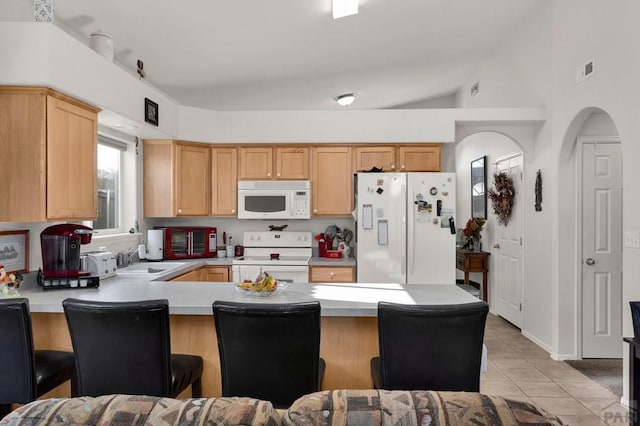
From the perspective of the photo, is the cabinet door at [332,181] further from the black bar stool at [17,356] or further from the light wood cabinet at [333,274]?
the black bar stool at [17,356]

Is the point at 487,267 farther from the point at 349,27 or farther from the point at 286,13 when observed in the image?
the point at 286,13

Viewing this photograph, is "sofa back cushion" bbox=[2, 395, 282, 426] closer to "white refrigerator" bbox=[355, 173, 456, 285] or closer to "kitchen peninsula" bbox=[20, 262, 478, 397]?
"kitchen peninsula" bbox=[20, 262, 478, 397]

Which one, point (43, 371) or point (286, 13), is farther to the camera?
point (286, 13)

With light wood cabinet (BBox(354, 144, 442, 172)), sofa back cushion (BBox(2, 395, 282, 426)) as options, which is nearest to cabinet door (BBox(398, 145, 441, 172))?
light wood cabinet (BBox(354, 144, 442, 172))

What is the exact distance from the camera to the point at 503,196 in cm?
490

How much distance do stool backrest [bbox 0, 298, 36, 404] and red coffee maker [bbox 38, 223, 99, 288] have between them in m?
0.96

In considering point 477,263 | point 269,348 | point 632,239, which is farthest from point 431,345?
point 477,263

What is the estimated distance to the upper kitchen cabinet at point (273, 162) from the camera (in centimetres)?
438

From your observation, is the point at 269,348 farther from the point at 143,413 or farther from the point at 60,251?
the point at 60,251

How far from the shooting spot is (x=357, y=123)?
4246mm

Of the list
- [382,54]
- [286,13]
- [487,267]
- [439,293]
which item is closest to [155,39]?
[286,13]

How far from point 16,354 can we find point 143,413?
112cm

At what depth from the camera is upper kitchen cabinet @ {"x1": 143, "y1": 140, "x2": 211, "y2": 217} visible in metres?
4.16

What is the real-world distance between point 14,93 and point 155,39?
123cm
